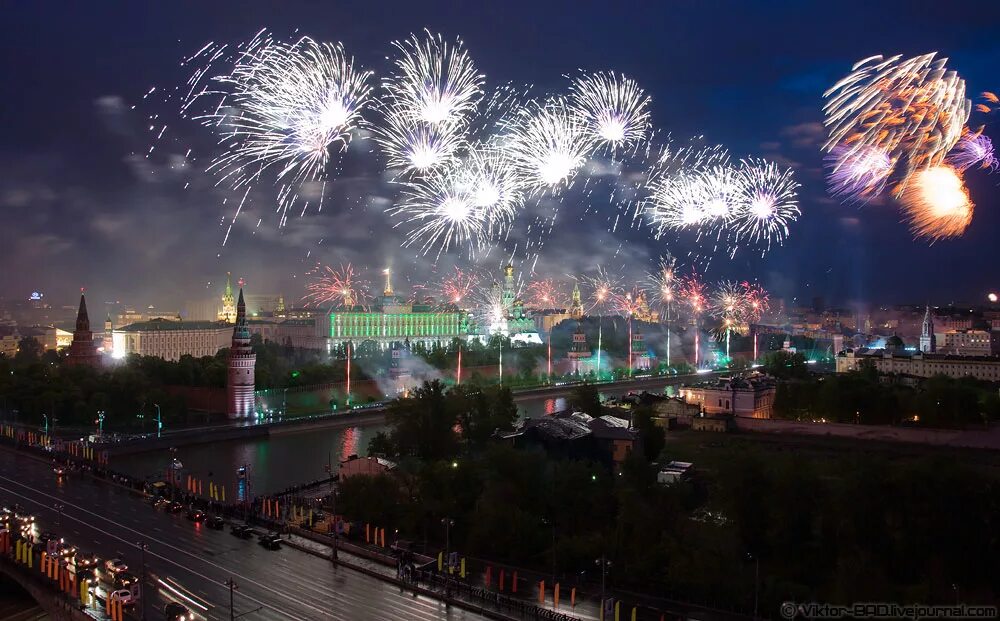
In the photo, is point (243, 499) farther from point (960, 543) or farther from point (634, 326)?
point (634, 326)

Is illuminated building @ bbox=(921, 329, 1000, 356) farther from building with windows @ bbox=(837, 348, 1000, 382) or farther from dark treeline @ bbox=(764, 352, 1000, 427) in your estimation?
dark treeline @ bbox=(764, 352, 1000, 427)

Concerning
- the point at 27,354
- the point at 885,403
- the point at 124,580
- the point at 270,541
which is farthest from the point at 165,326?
the point at 124,580

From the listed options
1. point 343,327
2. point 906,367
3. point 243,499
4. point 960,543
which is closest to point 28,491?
point 243,499

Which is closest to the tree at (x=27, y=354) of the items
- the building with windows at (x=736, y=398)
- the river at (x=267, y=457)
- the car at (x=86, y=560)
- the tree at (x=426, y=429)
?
the river at (x=267, y=457)

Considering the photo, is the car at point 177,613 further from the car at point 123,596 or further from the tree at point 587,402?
the tree at point 587,402

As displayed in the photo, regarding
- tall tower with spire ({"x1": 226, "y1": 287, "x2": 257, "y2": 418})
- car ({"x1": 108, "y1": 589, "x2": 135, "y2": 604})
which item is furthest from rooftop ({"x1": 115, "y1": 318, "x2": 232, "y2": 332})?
car ({"x1": 108, "y1": 589, "x2": 135, "y2": 604})

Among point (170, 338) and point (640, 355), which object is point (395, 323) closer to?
point (170, 338)
